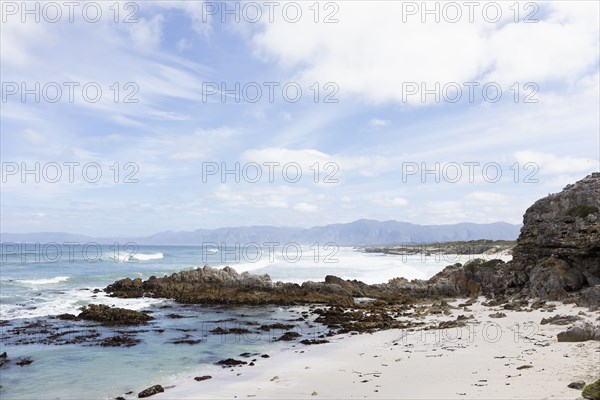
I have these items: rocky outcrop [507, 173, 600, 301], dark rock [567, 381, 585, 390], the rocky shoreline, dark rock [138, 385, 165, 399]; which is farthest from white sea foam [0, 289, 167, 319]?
dark rock [567, 381, 585, 390]

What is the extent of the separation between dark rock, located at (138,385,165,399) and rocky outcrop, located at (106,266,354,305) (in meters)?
20.3

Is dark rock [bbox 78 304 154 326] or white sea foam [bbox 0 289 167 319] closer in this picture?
dark rock [bbox 78 304 154 326]

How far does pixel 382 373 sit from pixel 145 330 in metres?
14.2

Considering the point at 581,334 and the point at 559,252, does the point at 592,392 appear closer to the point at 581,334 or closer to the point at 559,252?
the point at 581,334

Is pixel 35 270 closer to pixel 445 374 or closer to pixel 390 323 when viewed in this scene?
pixel 390 323

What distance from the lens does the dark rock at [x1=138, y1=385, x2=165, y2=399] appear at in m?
12.3

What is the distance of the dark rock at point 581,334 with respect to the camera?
1323 cm

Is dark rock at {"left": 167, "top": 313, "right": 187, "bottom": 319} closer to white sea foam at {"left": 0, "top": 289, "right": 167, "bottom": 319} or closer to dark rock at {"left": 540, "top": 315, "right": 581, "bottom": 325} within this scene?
white sea foam at {"left": 0, "top": 289, "right": 167, "bottom": 319}

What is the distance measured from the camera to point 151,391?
40.8ft

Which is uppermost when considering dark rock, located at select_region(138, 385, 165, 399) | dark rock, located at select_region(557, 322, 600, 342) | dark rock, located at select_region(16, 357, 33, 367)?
dark rock, located at select_region(557, 322, 600, 342)

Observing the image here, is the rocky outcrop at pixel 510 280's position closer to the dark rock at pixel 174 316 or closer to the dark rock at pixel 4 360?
the dark rock at pixel 174 316

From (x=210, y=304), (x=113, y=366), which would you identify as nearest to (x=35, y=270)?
(x=210, y=304)

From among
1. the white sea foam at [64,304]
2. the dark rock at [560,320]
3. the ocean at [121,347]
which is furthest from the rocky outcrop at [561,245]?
the white sea foam at [64,304]

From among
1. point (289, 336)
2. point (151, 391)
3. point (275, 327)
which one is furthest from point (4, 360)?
point (275, 327)
